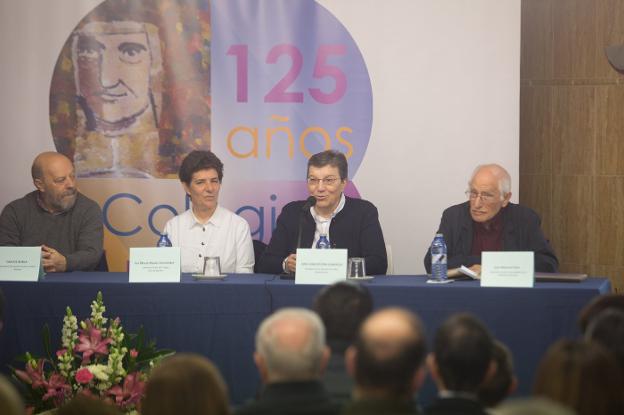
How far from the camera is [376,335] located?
7.71ft

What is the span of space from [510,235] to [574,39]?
2.03 m

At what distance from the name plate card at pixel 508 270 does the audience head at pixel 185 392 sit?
7.39 feet

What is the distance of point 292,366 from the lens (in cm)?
245

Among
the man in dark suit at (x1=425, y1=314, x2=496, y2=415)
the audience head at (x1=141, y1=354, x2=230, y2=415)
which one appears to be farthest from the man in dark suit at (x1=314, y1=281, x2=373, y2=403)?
the audience head at (x1=141, y1=354, x2=230, y2=415)

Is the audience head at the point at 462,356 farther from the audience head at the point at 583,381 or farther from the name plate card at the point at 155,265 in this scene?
the name plate card at the point at 155,265

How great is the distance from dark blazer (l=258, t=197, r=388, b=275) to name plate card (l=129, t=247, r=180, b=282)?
2.05 feet

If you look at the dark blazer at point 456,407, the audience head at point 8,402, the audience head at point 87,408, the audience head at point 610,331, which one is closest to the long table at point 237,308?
the audience head at point 610,331

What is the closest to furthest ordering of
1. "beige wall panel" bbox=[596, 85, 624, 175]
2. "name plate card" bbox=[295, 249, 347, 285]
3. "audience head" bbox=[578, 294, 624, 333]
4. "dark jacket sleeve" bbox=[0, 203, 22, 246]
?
"audience head" bbox=[578, 294, 624, 333] < "name plate card" bbox=[295, 249, 347, 285] < "dark jacket sleeve" bbox=[0, 203, 22, 246] < "beige wall panel" bbox=[596, 85, 624, 175]

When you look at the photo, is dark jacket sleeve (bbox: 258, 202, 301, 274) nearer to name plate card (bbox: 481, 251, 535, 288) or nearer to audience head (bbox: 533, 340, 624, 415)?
name plate card (bbox: 481, 251, 535, 288)

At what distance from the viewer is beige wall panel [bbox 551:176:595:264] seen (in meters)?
6.35

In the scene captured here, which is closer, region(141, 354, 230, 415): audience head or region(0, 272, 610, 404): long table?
region(141, 354, 230, 415): audience head

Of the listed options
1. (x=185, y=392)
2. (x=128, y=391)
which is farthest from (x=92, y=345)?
(x=185, y=392)

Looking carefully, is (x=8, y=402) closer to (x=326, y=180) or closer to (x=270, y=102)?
(x=326, y=180)

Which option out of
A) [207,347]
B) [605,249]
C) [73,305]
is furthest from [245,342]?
[605,249]
